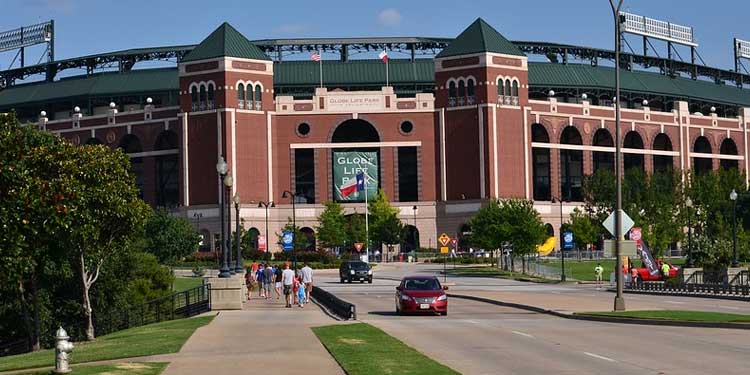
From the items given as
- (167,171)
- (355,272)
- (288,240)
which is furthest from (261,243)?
(355,272)

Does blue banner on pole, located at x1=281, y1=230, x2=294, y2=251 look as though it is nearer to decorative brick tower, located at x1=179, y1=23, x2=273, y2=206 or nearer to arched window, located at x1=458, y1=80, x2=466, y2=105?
decorative brick tower, located at x1=179, y1=23, x2=273, y2=206

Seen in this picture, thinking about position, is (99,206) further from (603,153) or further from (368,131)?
(603,153)

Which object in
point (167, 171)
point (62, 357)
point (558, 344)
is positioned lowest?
point (558, 344)

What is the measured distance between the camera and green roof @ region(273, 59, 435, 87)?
501ft

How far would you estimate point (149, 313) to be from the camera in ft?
188

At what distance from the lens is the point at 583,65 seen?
15862cm

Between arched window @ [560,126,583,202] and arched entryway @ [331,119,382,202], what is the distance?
68.7 ft

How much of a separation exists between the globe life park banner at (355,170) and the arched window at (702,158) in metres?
40.1

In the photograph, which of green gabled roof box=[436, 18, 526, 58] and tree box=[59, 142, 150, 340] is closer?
tree box=[59, 142, 150, 340]

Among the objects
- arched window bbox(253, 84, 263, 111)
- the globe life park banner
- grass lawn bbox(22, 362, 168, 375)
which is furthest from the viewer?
the globe life park banner

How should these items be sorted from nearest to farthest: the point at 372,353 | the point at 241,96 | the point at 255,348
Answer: the point at 372,353
the point at 255,348
the point at 241,96

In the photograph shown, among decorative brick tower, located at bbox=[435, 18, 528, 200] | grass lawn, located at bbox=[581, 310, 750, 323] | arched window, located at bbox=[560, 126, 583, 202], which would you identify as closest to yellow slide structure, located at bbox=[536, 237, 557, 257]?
decorative brick tower, located at bbox=[435, 18, 528, 200]

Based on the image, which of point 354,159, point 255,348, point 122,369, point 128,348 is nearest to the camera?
point 122,369

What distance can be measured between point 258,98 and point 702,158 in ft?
178
